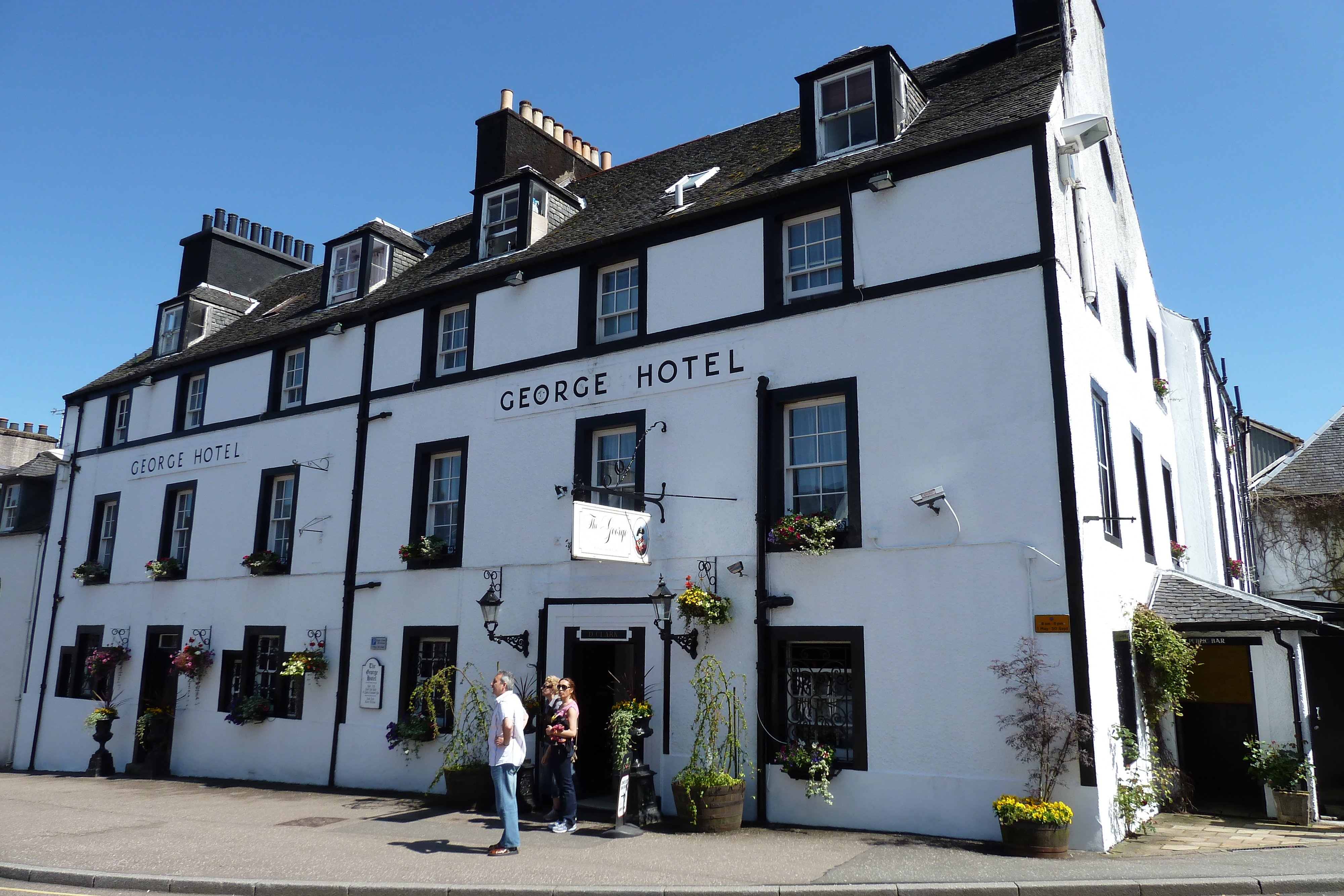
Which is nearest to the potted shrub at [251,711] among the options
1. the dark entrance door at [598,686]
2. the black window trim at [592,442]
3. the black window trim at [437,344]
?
the black window trim at [437,344]

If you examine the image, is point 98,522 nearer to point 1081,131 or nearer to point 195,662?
point 195,662

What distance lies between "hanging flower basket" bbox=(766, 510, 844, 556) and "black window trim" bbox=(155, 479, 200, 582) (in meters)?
12.8

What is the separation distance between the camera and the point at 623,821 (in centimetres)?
1110

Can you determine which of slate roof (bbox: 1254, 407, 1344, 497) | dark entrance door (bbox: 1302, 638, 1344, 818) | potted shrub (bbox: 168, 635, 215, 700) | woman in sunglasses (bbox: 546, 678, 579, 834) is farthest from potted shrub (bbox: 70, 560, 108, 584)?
slate roof (bbox: 1254, 407, 1344, 497)

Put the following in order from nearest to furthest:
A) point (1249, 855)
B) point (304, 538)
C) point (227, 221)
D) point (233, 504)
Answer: point (1249, 855), point (304, 538), point (233, 504), point (227, 221)

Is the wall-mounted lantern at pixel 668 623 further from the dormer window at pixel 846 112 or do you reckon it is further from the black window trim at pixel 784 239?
the dormer window at pixel 846 112

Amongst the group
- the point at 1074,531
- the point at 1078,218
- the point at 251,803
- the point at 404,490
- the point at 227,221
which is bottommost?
the point at 251,803

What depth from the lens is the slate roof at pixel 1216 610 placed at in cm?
1121

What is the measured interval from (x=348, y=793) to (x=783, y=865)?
Answer: 8134 mm

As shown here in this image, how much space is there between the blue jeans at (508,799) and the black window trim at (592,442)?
4.24 metres

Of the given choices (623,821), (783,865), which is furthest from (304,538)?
(783,865)

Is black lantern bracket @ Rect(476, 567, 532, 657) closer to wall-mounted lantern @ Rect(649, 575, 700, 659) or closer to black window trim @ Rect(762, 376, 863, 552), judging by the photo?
wall-mounted lantern @ Rect(649, 575, 700, 659)

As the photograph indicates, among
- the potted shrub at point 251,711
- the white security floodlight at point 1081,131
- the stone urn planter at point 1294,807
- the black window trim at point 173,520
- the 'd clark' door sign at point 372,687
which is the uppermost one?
the white security floodlight at point 1081,131

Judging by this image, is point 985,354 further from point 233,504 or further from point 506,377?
point 233,504
